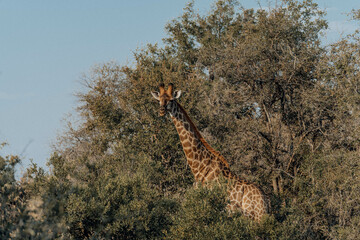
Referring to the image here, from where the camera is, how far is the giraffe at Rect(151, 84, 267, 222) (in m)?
13.5

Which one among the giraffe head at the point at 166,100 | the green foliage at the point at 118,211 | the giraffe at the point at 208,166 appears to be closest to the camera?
the green foliage at the point at 118,211

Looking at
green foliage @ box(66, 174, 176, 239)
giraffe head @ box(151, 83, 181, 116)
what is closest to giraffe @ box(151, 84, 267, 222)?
giraffe head @ box(151, 83, 181, 116)

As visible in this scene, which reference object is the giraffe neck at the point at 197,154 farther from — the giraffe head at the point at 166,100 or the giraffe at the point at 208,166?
the giraffe head at the point at 166,100

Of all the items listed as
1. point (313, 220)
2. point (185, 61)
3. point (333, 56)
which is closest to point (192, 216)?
point (313, 220)

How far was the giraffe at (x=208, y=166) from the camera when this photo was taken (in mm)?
13539

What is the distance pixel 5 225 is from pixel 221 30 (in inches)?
1056

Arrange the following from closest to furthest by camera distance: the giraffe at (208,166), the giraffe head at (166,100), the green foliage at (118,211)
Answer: the green foliage at (118,211) → the giraffe at (208,166) → the giraffe head at (166,100)

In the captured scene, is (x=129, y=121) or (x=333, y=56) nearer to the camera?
(x=333, y=56)

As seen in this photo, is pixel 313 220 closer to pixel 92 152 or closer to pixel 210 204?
pixel 210 204

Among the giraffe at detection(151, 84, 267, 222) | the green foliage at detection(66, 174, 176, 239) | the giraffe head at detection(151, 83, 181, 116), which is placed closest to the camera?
the green foliage at detection(66, 174, 176, 239)

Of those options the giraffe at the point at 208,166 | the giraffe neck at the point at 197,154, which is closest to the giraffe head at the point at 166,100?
the giraffe at the point at 208,166

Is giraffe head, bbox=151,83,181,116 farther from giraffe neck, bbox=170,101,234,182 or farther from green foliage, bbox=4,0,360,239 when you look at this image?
green foliage, bbox=4,0,360,239

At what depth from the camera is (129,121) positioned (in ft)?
73.8

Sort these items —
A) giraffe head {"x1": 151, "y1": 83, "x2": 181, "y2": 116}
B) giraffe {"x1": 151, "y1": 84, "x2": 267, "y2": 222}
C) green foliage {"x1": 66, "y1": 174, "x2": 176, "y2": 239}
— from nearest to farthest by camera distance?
green foliage {"x1": 66, "y1": 174, "x2": 176, "y2": 239}, giraffe {"x1": 151, "y1": 84, "x2": 267, "y2": 222}, giraffe head {"x1": 151, "y1": 83, "x2": 181, "y2": 116}
